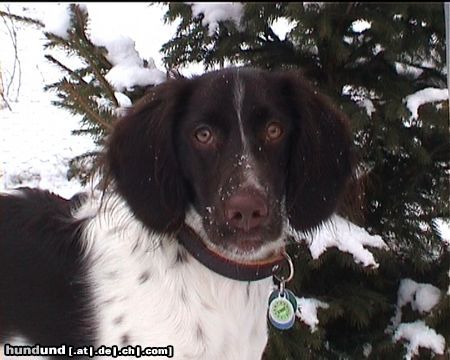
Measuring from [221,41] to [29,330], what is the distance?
1.12m

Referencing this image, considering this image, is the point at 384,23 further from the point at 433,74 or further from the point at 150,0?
the point at 150,0

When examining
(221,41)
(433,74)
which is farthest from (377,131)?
(221,41)

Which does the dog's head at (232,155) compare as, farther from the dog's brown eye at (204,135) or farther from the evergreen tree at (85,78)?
the evergreen tree at (85,78)

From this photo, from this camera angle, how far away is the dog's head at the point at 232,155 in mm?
1900

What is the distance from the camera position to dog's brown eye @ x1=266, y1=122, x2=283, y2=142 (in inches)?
79.0

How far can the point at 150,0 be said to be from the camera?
2.59m

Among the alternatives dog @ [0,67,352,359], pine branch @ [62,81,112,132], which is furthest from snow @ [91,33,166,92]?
dog @ [0,67,352,359]

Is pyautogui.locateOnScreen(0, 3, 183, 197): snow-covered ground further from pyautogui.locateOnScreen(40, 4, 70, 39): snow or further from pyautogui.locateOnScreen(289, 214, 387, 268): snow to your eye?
pyautogui.locateOnScreen(289, 214, 387, 268): snow

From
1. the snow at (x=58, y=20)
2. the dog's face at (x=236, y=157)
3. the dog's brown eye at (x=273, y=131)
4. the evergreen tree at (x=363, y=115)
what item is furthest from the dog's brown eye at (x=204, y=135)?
the snow at (x=58, y=20)

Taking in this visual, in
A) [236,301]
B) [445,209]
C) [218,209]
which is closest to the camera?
[218,209]

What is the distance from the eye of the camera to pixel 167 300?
199cm

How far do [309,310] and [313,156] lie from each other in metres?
0.81

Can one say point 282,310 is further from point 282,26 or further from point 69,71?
point 69,71

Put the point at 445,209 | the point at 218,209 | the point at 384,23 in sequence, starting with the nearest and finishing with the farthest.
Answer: the point at 218,209
the point at 384,23
the point at 445,209
